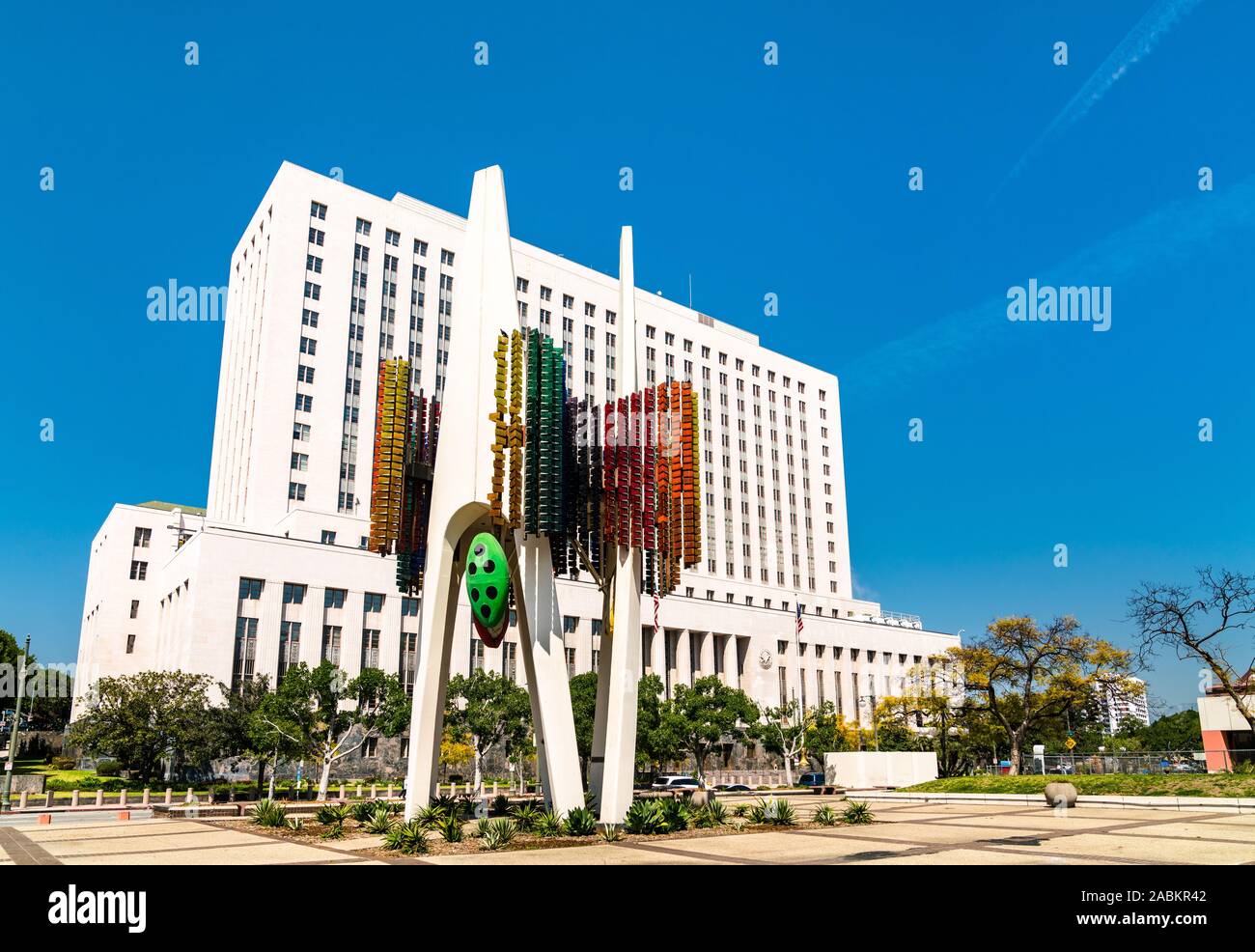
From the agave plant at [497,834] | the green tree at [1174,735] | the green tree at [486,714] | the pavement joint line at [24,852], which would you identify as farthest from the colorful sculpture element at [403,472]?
the green tree at [1174,735]

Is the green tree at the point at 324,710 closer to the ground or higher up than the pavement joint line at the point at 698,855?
higher up

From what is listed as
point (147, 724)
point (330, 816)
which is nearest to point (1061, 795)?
point (330, 816)

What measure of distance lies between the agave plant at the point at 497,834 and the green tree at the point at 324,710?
25433 mm

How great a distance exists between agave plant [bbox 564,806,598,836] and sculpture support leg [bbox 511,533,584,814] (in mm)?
824

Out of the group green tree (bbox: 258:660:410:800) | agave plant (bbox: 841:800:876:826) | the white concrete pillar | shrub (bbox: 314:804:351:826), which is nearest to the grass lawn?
agave plant (bbox: 841:800:876:826)

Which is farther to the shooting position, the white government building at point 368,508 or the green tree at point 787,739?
the white government building at point 368,508

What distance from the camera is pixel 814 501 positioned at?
12619cm

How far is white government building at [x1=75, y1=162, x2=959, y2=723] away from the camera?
7131cm

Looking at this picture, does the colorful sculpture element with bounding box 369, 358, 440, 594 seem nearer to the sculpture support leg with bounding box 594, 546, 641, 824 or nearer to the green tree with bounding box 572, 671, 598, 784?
the sculpture support leg with bounding box 594, 546, 641, 824

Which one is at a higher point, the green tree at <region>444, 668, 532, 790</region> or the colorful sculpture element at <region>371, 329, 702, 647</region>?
the colorful sculpture element at <region>371, 329, 702, 647</region>

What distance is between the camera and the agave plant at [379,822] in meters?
27.0

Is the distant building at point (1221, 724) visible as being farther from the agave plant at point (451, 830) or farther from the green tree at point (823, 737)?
the agave plant at point (451, 830)

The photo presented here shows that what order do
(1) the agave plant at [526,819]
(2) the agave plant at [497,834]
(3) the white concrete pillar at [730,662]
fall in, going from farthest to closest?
(3) the white concrete pillar at [730,662] < (1) the agave plant at [526,819] < (2) the agave plant at [497,834]
